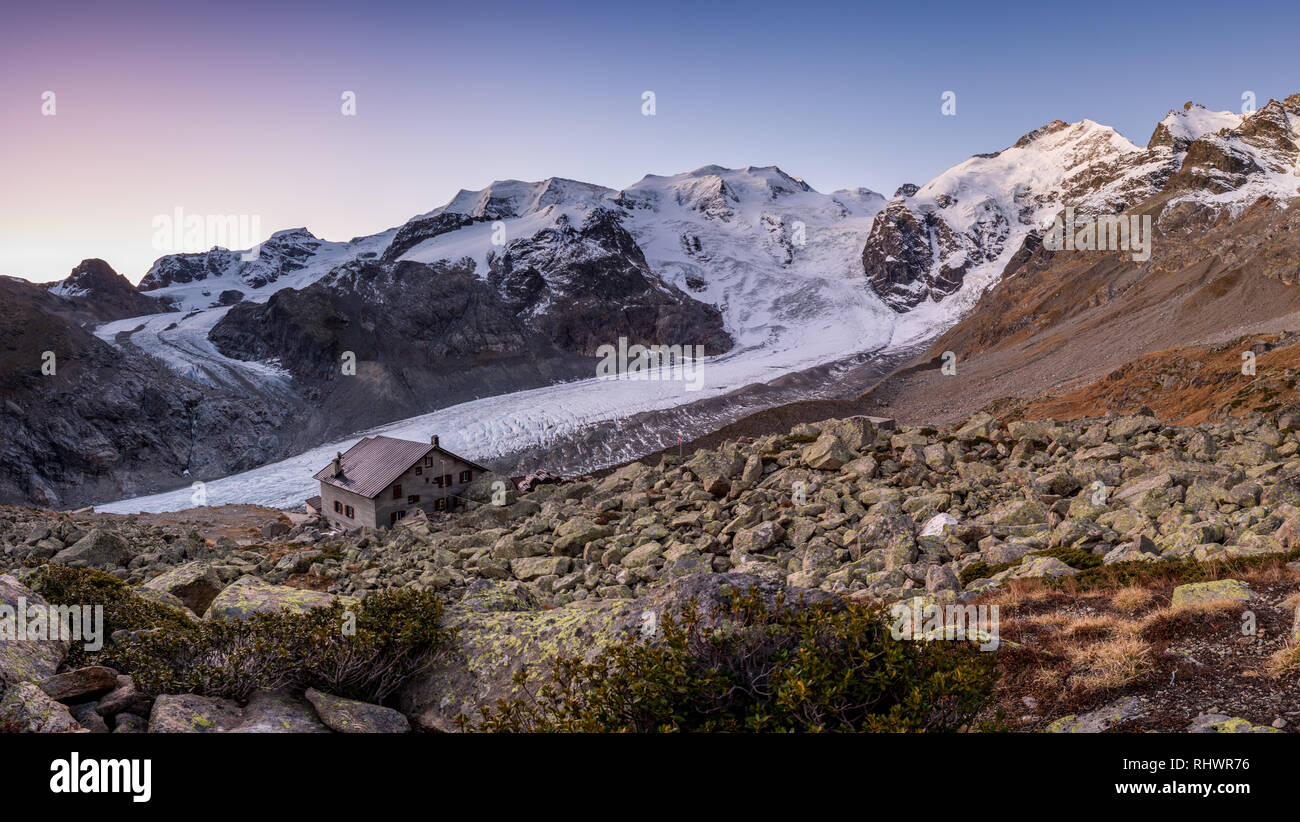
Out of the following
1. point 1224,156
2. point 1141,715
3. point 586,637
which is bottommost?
point 1141,715

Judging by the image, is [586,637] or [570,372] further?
[570,372]

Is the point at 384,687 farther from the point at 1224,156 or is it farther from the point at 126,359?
the point at 1224,156

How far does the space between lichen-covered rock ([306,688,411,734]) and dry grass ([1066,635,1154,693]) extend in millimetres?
7300

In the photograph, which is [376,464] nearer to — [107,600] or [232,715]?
[107,600]

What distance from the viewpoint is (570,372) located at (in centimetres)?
16550

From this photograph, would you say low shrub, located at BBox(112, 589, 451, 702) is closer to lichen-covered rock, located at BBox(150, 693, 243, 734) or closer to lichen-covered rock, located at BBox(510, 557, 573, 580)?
lichen-covered rock, located at BBox(150, 693, 243, 734)

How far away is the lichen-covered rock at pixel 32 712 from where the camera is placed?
537 centimetres

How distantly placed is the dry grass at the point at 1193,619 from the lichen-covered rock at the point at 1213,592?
227 millimetres

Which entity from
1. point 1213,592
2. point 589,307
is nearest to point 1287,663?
point 1213,592

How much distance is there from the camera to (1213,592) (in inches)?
388

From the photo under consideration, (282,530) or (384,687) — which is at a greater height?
(384,687)

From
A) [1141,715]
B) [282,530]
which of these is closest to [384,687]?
[1141,715]

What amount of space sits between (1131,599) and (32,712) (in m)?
13.4
